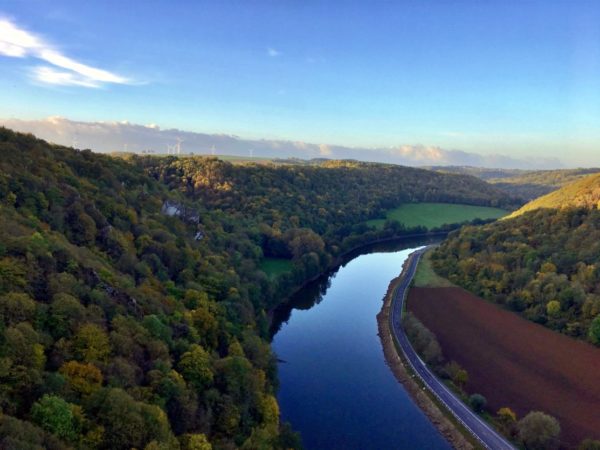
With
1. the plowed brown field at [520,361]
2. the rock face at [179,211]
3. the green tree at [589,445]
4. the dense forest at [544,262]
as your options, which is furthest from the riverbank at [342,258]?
the green tree at [589,445]

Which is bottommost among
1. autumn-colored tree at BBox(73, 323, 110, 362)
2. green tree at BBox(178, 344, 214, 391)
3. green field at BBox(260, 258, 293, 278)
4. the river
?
the river

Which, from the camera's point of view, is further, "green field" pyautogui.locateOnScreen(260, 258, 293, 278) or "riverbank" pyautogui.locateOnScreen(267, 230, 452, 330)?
"green field" pyautogui.locateOnScreen(260, 258, 293, 278)

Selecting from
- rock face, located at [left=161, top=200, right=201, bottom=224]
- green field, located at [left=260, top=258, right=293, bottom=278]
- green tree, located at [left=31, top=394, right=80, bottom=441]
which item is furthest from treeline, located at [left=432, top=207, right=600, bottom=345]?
green tree, located at [left=31, top=394, right=80, bottom=441]

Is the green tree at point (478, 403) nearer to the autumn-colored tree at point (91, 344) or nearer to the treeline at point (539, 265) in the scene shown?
the treeline at point (539, 265)

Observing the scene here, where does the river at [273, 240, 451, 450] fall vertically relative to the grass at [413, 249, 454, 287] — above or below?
→ below

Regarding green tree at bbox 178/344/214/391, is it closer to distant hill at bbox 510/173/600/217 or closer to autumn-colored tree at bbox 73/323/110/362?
autumn-colored tree at bbox 73/323/110/362

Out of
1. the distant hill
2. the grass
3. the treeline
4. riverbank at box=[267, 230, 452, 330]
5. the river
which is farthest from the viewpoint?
the distant hill

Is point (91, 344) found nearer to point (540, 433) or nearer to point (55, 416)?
point (55, 416)
